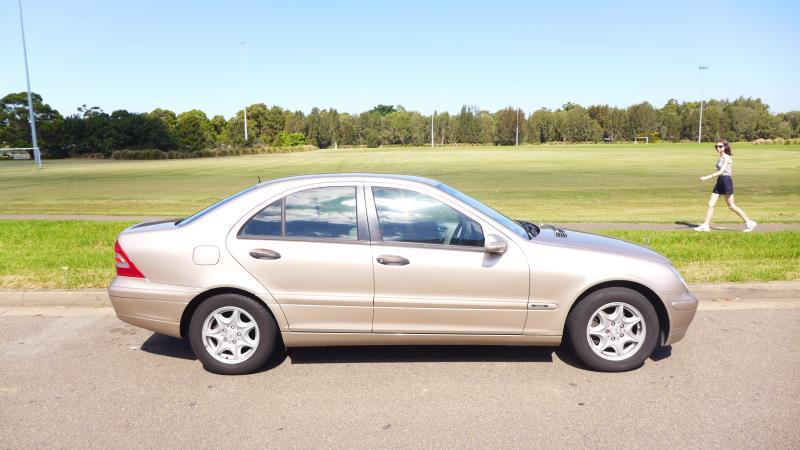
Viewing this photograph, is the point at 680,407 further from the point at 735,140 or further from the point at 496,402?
the point at 735,140

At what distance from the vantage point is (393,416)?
3.77 metres

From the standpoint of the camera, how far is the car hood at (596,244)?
4523 millimetres

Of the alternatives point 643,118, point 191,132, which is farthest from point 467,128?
point 191,132

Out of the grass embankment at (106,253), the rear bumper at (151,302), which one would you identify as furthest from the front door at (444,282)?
the grass embankment at (106,253)

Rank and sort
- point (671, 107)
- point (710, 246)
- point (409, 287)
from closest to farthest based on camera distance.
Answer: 1. point (409, 287)
2. point (710, 246)
3. point (671, 107)

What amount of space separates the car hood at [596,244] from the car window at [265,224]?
1.95 metres

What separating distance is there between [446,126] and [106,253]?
399ft

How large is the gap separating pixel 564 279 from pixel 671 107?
442 ft

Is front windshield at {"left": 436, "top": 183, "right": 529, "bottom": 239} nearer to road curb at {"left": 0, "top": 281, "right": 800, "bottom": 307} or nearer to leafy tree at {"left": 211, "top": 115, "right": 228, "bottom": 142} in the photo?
road curb at {"left": 0, "top": 281, "right": 800, "bottom": 307}

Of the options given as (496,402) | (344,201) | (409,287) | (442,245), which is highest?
(344,201)

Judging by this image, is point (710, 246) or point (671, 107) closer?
point (710, 246)

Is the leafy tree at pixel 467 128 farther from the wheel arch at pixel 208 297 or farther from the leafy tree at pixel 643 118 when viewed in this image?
the wheel arch at pixel 208 297

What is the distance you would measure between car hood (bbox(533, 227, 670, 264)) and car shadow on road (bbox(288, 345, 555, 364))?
955 mm

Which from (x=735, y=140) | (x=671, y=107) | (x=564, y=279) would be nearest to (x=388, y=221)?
(x=564, y=279)
